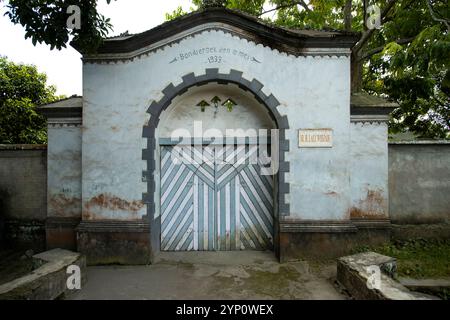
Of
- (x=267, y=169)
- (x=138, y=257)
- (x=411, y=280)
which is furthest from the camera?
(x=267, y=169)

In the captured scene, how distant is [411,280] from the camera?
4.55 metres

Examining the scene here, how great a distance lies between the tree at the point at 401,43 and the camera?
4.63 meters

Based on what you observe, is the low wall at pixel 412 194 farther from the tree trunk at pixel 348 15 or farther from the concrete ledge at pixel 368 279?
the tree trunk at pixel 348 15

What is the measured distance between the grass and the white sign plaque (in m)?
2.00

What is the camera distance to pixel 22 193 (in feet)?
→ 21.3

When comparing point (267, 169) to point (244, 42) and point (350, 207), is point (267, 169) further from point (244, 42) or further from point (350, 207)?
point (244, 42)

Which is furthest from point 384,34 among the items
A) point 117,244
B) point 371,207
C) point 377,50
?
point 117,244

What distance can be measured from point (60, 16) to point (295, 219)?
508cm

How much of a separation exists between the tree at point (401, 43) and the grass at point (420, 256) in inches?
116

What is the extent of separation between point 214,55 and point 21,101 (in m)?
7.46

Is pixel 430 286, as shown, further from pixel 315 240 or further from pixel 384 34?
pixel 384 34

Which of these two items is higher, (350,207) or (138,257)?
(350,207)

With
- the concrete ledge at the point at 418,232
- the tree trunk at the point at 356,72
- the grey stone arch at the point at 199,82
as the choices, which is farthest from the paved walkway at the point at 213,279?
the tree trunk at the point at 356,72
